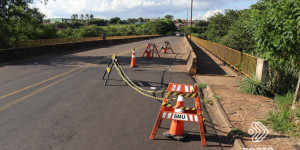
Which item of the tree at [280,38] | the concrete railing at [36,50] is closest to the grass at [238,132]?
the tree at [280,38]

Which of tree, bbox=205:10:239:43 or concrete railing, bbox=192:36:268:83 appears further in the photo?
tree, bbox=205:10:239:43

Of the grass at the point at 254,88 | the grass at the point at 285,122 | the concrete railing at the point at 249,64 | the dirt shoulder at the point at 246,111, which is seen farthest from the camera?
the concrete railing at the point at 249,64

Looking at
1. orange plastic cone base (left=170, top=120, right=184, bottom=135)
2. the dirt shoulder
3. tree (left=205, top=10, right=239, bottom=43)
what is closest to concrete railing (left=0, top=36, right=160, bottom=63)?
the dirt shoulder

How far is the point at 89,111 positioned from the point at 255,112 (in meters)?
4.17

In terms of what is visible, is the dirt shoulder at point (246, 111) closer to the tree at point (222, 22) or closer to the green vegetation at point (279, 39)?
the green vegetation at point (279, 39)

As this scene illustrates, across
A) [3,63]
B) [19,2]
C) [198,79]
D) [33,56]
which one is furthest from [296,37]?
[19,2]

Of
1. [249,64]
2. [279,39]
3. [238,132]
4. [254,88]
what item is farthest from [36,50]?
[238,132]

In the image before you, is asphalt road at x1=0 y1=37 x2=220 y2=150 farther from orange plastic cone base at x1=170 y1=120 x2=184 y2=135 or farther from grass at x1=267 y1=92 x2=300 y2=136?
grass at x1=267 y1=92 x2=300 y2=136

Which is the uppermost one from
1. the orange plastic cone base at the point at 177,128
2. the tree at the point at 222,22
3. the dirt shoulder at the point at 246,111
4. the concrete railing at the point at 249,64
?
the tree at the point at 222,22

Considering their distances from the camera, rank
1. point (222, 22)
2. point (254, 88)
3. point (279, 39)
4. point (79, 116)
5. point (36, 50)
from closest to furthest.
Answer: point (79, 116)
point (279, 39)
point (254, 88)
point (36, 50)
point (222, 22)

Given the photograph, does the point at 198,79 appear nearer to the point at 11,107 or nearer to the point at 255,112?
the point at 255,112

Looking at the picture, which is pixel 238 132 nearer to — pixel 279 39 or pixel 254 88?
pixel 279 39

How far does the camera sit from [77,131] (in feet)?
15.0

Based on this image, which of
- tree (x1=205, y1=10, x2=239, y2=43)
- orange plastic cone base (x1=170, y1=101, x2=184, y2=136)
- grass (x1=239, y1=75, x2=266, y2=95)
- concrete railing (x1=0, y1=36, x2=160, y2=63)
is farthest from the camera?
tree (x1=205, y1=10, x2=239, y2=43)
